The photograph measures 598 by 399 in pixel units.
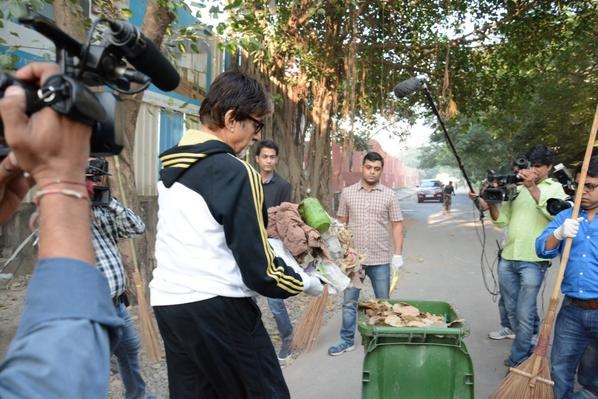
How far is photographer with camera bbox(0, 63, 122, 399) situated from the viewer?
2.61ft

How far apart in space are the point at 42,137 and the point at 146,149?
7.42 meters

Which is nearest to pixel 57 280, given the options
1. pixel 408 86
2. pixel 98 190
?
pixel 98 190

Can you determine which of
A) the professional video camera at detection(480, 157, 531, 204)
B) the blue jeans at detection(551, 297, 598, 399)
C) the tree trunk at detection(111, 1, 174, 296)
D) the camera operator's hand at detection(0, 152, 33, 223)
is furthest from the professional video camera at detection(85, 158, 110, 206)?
the professional video camera at detection(480, 157, 531, 204)

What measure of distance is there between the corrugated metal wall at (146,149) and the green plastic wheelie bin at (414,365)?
5.66m

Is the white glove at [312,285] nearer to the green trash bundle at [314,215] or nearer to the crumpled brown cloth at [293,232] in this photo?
the crumpled brown cloth at [293,232]

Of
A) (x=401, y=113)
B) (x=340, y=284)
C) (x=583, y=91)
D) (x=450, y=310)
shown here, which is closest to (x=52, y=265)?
(x=340, y=284)

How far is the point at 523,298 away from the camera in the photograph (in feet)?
13.6

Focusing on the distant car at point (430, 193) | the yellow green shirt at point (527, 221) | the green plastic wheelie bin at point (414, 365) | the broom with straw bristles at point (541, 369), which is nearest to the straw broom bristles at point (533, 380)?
the broom with straw bristles at point (541, 369)

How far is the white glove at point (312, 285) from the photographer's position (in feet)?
7.13

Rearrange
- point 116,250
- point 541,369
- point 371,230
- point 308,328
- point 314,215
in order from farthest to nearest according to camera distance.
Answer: point 308,328 < point 371,230 < point 116,250 < point 541,369 < point 314,215

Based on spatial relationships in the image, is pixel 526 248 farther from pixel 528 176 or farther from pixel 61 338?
pixel 61 338

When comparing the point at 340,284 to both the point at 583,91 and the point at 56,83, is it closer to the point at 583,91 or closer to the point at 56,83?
the point at 56,83

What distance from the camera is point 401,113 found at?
15.4 meters

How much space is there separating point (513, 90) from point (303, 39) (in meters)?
5.76
